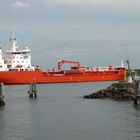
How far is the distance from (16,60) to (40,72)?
5208 mm

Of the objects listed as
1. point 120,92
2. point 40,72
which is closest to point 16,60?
point 40,72

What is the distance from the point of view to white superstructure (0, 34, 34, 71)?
278ft

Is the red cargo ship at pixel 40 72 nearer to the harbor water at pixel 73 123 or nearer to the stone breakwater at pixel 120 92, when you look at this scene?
the stone breakwater at pixel 120 92

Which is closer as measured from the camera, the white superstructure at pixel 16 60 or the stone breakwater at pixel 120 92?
the stone breakwater at pixel 120 92

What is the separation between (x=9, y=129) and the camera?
24.0 m

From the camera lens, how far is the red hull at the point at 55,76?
269 feet

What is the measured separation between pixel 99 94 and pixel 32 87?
7.49m

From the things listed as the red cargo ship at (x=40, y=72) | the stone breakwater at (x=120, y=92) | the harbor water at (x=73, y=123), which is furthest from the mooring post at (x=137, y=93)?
the red cargo ship at (x=40, y=72)

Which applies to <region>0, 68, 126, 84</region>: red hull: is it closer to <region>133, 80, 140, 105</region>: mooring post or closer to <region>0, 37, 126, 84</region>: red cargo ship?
<region>0, 37, 126, 84</region>: red cargo ship

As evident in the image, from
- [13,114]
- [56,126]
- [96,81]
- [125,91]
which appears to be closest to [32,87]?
[125,91]

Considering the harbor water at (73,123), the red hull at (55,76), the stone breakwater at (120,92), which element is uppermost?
the red hull at (55,76)

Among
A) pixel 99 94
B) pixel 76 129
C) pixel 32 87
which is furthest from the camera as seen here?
pixel 32 87

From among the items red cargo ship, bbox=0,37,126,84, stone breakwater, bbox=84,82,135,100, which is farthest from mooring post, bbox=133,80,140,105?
red cargo ship, bbox=0,37,126,84

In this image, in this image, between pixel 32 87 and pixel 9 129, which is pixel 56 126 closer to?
pixel 9 129
